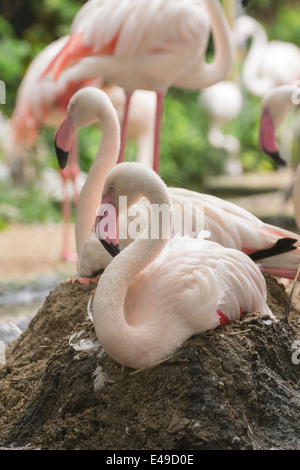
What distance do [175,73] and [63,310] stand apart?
6.87ft

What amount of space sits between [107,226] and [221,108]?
8256 millimetres

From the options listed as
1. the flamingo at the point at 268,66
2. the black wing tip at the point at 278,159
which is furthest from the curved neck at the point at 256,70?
the black wing tip at the point at 278,159

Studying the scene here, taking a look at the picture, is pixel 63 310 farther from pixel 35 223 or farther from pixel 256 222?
pixel 35 223

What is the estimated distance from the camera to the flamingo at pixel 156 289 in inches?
101

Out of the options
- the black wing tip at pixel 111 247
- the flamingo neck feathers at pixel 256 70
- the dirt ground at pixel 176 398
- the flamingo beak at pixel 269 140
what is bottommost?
the flamingo neck feathers at pixel 256 70

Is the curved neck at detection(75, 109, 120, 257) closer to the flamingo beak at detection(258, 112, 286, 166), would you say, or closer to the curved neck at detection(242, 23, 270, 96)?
the flamingo beak at detection(258, 112, 286, 166)

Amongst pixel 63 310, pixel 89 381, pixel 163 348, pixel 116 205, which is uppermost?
pixel 116 205

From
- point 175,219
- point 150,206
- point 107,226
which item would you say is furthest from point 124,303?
point 175,219

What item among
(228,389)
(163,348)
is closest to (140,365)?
(163,348)

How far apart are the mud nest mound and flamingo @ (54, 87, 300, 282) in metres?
0.51

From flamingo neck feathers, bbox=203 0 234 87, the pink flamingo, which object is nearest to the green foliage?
the pink flamingo

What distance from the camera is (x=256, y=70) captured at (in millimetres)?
10758

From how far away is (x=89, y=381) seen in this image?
2.76 m

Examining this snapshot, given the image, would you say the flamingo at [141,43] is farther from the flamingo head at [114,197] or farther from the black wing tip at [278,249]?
the flamingo head at [114,197]
